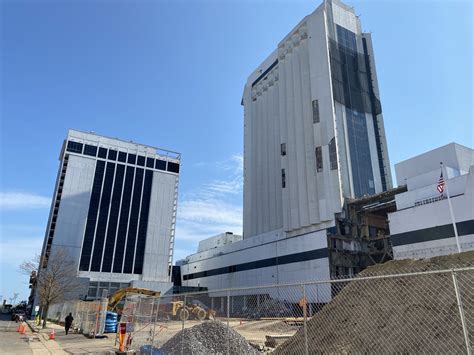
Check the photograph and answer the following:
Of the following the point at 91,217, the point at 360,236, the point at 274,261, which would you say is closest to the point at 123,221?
the point at 91,217

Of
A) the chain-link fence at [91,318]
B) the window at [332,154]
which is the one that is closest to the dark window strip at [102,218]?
the chain-link fence at [91,318]

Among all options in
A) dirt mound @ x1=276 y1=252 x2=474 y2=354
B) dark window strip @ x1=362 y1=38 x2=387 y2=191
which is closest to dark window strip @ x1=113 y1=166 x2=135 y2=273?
dark window strip @ x1=362 y1=38 x2=387 y2=191

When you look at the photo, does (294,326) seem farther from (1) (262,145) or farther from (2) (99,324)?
(1) (262,145)

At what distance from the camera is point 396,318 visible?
9.51m

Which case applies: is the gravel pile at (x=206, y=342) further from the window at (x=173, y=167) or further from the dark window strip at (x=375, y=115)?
the window at (x=173, y=167)

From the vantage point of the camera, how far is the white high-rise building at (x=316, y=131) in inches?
2048

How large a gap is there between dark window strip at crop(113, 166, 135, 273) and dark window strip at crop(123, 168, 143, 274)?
1000 mm

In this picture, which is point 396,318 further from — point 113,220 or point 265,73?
point 113,220

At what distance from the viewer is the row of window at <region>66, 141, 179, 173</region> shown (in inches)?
3022

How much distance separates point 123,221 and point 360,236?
52805 millimetres

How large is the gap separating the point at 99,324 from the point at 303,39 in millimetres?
56813

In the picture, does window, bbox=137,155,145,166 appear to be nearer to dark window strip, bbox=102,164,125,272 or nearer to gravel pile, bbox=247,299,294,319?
dark window strip, bbox=102,164,125,272

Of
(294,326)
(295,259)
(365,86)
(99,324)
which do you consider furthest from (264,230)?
(99,324)

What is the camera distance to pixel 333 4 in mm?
63281
